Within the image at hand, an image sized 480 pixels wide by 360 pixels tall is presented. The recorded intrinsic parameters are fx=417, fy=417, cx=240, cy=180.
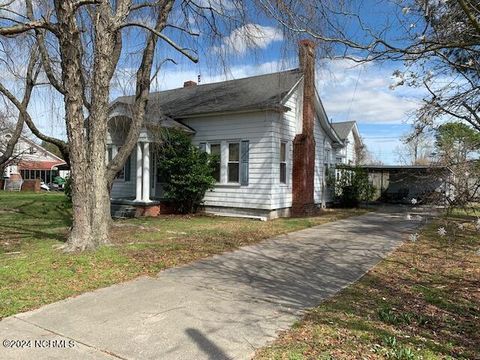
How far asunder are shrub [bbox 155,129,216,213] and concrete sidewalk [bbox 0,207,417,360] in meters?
7.17

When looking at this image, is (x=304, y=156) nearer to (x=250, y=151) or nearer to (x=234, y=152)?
(x=250, y=151)

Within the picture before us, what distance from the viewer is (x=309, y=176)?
683 inches

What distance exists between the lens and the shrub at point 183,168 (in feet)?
50.3

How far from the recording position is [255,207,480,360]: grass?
394 cm

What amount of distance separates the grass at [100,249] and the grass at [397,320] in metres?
3.20

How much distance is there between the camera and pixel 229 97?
16891mm

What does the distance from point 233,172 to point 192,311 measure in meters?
11.1

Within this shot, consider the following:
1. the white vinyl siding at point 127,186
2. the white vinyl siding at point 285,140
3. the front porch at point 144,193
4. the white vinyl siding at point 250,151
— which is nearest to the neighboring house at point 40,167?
the white vinyl siding at point 127,186

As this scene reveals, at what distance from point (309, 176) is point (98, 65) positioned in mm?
10683

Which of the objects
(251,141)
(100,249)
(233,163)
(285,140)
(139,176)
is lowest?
(100,249)

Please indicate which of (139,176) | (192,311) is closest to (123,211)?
(139,176)

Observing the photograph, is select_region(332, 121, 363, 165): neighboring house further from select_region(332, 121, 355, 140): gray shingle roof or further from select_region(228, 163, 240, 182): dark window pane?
select_region(228, 163, 240, 182): dark window pane

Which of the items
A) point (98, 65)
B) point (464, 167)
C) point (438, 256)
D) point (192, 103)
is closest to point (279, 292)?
point (464, 167)

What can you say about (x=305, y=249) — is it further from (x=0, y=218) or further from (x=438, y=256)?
(x=0, y=218)
